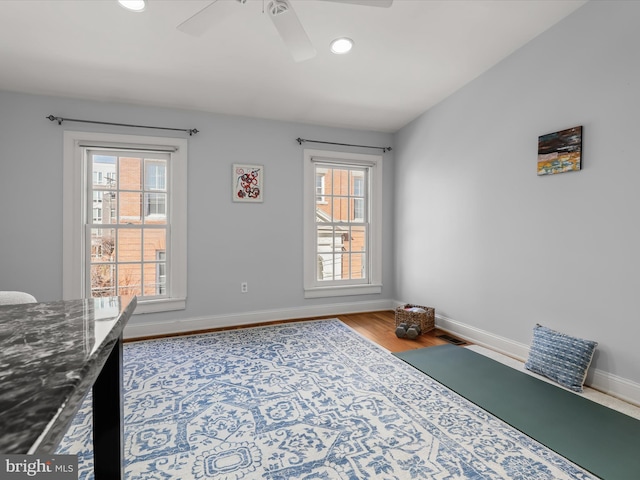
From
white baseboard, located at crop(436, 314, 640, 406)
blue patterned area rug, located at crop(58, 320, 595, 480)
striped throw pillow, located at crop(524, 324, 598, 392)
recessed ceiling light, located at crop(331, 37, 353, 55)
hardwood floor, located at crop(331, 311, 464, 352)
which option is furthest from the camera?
hardwood floor, located at crop(331, 311, 464, 352)

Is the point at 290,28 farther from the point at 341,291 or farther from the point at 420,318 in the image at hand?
the point at 341,291

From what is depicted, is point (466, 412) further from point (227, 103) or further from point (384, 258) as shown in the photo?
point (227, 103)

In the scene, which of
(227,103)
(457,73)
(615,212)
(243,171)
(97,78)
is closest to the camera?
(615,212)

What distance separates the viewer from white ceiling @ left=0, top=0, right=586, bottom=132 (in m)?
2.47

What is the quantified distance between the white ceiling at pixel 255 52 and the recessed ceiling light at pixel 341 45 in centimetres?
5

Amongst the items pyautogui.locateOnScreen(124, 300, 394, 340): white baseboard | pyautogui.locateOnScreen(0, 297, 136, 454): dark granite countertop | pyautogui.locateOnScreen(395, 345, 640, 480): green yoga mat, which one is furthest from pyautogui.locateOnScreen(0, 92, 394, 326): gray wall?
pyautogui.locateOnScreen(0, 297, 136, 454): dark granite countertop

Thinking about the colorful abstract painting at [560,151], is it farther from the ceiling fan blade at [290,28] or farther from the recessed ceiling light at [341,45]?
the ceiling fan blade at [290,28]

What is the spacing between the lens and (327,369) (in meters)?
2.81

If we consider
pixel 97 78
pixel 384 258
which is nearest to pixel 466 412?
pixel 384 258

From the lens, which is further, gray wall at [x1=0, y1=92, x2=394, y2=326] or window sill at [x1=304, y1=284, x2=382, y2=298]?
window sill at [x1=304, y1=284, x2=382, y2=298]

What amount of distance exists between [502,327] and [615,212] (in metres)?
1.36

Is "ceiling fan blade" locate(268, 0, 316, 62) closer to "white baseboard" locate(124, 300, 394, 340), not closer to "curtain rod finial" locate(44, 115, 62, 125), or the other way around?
"curtain rod finial" locate(44, 115, 62, 125)

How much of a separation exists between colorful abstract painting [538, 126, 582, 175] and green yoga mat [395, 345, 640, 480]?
5.43 feet

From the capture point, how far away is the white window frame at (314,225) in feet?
14.4
